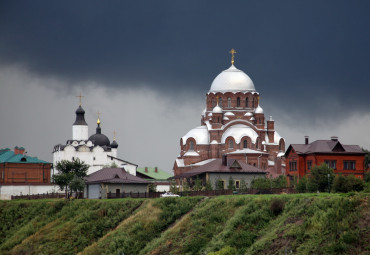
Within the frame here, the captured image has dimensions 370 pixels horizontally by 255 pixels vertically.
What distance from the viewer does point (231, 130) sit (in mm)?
91000

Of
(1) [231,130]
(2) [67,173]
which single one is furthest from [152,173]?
(2) [67,173]

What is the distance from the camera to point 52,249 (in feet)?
152

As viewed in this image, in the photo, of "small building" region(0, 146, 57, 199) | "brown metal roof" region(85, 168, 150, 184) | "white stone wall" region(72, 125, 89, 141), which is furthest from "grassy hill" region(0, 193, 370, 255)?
"white stone wall" region(72, 125, 89, 141)

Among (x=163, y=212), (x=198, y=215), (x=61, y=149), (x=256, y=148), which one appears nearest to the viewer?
(x=198, y=215)

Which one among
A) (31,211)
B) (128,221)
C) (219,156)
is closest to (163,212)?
(128,221)

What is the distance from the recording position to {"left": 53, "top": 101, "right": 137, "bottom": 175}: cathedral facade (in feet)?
334

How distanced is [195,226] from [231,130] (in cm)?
5193

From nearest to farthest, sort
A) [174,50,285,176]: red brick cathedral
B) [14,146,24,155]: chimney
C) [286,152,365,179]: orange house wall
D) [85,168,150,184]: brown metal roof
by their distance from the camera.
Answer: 1. [85,168,150,184]: brown metal roof
2. [286,152,365,179]: orange house wall
3. [174,50,285,176]: red brick cathedral
4. [14,146,24,155]: chimney

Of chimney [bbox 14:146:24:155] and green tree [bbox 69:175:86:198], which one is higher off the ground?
chimney [bbox 14:146:24:155]

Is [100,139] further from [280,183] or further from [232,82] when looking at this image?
[280,183]

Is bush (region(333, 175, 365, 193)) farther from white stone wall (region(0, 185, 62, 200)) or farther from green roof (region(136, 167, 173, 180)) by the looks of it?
green roof (region(136, 167, 173, 180))

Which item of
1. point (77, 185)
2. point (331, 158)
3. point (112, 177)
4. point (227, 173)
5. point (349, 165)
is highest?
point (331, 158)

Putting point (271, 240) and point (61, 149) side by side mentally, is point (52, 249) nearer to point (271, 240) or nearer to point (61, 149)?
point (271, 240)

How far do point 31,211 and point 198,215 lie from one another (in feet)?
70.0
